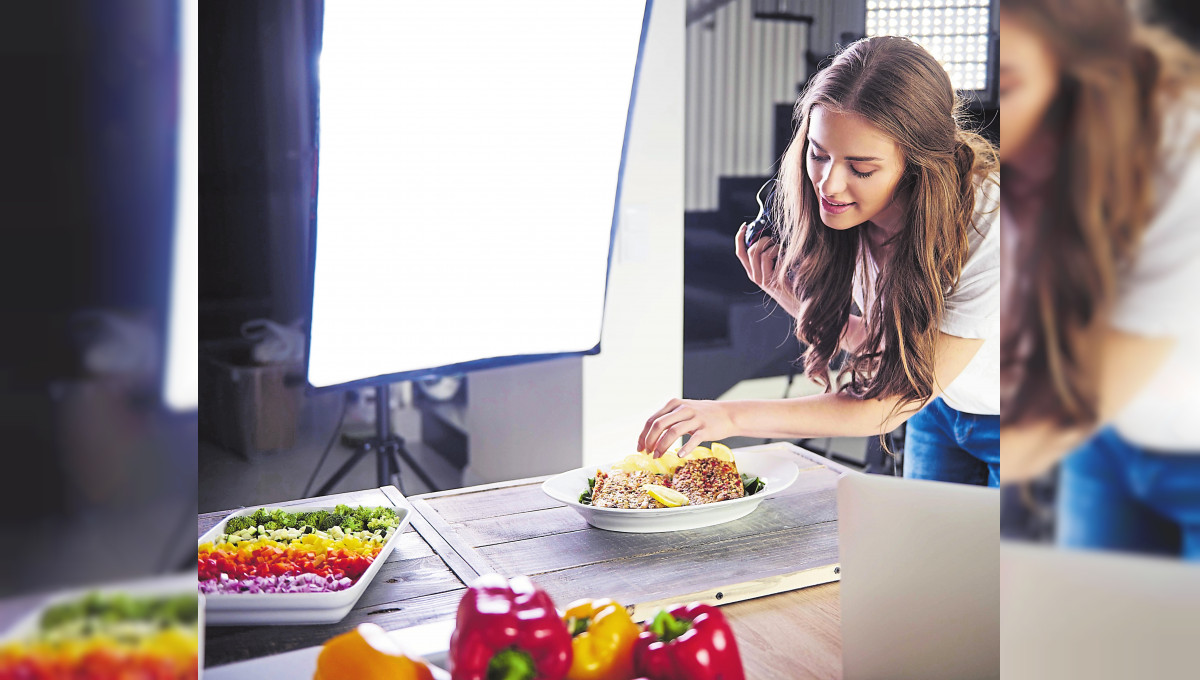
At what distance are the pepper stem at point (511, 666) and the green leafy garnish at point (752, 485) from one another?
70 cm

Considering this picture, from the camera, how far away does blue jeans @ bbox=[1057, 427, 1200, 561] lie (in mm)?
370

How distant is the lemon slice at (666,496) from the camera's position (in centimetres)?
114

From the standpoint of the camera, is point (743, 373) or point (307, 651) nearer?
point (307, 651)

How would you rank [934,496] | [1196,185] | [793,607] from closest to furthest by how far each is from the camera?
[1196,185] < [934,496] < [793,607]

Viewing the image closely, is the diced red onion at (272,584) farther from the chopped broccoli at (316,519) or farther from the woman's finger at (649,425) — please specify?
the woman's finger at (649,425)

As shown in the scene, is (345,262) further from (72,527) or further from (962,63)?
(962,63)

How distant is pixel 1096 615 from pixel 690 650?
25 centimetres

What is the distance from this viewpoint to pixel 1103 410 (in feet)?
1.27

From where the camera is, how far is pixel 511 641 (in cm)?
57

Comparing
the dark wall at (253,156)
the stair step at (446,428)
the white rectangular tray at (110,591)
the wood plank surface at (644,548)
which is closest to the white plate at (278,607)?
the wood plank surface at (644,548)

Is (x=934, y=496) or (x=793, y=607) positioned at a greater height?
(x=934, y=496)

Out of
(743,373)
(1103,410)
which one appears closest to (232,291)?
(743,373)

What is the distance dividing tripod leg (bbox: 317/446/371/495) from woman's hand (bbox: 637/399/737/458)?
1345 mm

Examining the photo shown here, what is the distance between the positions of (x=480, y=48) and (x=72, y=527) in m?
1.22
